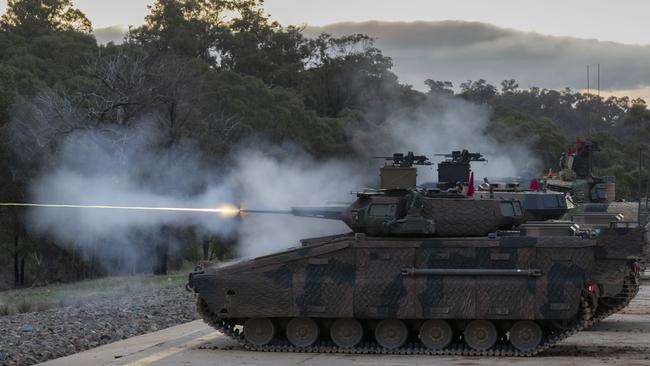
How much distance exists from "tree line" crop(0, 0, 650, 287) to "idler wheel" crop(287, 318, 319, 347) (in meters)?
18.9

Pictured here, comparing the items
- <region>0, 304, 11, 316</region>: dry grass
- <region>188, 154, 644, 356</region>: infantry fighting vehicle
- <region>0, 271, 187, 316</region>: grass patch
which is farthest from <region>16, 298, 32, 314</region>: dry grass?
<region>188, 154, 644, 356</region>: infantry fighting vehicle

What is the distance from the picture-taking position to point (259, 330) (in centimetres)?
1934

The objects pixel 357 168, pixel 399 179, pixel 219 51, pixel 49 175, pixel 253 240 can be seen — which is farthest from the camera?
pixel 219 51

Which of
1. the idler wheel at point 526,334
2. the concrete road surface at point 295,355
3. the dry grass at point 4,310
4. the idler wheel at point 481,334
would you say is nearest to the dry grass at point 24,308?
the dry grass at point 4,310

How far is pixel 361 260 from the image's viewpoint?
19.1m

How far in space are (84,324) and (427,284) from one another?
862 cm

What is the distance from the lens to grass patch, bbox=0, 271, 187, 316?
99.0 ft

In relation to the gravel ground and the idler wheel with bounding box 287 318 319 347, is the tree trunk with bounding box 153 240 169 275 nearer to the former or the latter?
the gravel ground

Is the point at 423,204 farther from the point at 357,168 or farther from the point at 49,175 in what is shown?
the point at 357,168

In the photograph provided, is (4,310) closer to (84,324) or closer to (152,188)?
(84,324)

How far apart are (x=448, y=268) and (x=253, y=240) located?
76.4 ft

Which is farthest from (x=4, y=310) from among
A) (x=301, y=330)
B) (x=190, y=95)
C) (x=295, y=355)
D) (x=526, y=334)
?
(x=190, y=95)

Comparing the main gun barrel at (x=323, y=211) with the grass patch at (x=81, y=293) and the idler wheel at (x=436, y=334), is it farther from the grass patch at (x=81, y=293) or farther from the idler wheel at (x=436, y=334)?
the grass patch at (x=81, y=293)

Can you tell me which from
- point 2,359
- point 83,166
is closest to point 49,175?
point 83,166
